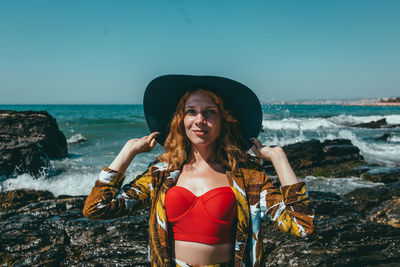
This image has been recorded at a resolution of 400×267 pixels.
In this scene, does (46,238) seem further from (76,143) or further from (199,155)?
(76,143)

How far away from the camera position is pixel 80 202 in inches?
217

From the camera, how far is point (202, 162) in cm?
237

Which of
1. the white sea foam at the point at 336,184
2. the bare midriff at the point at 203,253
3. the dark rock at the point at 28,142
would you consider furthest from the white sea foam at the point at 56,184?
the bare midriff at the point at 203,253

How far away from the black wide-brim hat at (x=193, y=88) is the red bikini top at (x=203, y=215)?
639 millimetres

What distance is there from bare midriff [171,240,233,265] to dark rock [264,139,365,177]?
28.4ft

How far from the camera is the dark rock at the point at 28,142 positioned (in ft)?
31.6

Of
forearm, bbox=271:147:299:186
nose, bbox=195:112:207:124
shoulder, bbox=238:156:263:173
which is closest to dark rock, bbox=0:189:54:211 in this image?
nose, bbox=195:112:207:124

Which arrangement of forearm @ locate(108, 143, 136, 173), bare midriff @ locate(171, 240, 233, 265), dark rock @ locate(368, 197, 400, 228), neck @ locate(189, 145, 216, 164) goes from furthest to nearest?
1. dark rock @ locate(368, 197, 400, 228)
2. neck @ locate(189, 145, 216, 164)
3. forearm @ locate(108, 143, 136, 173)
4. bare midriff @ locate(171, 240, 233, 265)

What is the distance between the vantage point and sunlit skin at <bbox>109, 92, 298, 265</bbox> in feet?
6.60

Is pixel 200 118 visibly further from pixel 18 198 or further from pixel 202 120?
pixel 18 198

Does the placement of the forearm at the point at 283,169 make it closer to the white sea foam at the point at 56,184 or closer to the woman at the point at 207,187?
the woman at the point at 207,187

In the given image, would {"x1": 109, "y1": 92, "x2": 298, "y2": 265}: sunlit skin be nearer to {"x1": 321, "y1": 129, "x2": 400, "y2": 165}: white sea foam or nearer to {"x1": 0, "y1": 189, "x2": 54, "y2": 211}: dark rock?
{"x1": 0, "y1": 189, "x2": 54, "y2": 211}: dark rock

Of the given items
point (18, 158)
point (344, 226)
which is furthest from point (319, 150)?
point (18, 158)

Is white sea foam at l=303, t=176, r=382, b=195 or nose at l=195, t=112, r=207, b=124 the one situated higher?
nose at l=195, t=112, r=207, b=124
